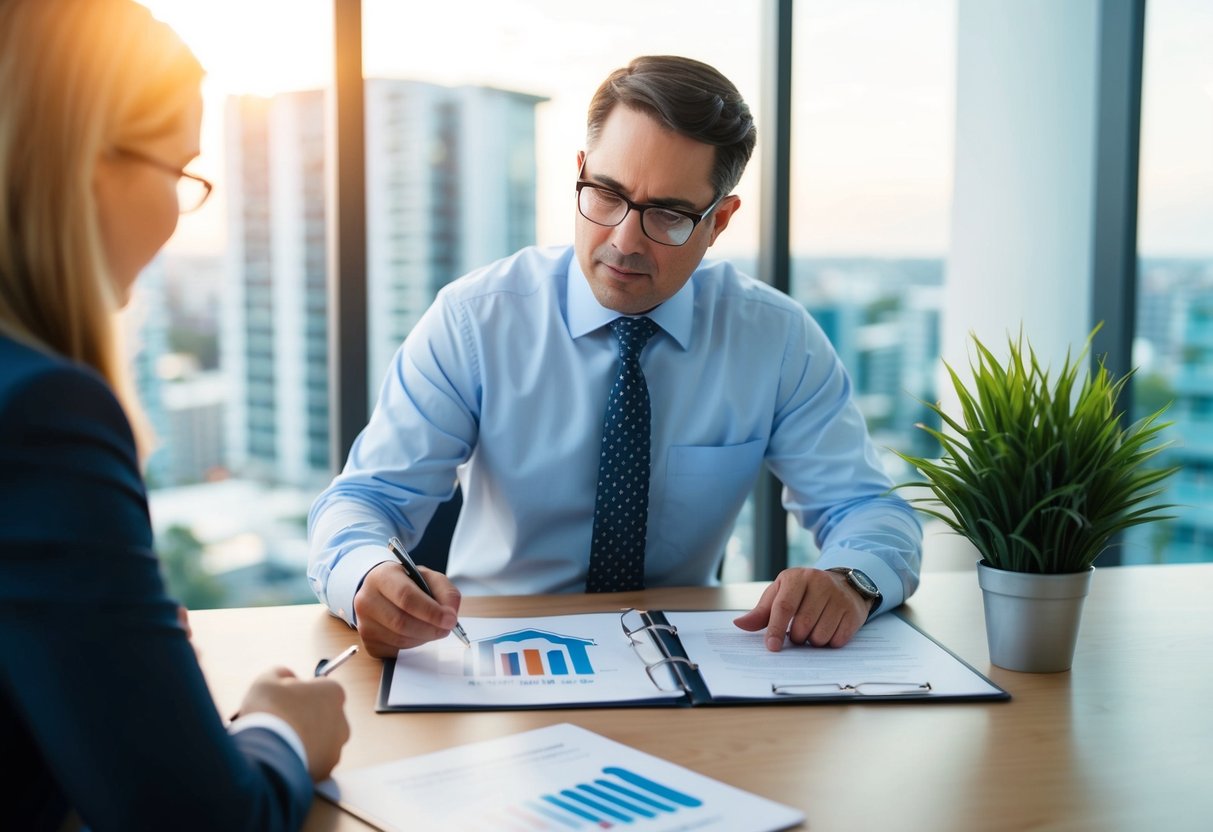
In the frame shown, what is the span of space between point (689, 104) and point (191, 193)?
0.97 m

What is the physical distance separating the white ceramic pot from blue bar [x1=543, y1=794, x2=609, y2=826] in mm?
621

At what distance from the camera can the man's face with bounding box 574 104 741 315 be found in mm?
1648

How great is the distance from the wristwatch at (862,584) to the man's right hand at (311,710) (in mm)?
716

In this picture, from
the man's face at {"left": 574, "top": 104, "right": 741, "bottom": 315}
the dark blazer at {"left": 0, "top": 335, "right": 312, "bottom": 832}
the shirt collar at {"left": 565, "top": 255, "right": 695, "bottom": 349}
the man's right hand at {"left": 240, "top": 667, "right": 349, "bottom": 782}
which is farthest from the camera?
the shirt collar at {"left": 565, "top": 255, "right": 695, "bottom": 349}

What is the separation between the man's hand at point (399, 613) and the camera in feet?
3.90

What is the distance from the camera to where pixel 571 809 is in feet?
2.76

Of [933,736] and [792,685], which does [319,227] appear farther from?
[933,736]

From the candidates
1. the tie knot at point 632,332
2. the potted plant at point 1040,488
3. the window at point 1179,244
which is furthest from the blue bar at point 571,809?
the window at point 1179,244

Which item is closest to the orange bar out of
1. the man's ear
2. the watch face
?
the watch face

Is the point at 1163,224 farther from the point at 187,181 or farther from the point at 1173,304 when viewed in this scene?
the point at 187,181

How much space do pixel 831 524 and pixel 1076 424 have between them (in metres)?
0.60

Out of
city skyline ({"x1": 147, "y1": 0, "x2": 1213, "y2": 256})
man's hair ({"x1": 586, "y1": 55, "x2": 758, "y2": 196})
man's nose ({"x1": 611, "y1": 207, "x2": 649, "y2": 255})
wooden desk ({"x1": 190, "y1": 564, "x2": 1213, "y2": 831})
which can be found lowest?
wooden desk ({"x1": 190, "y1": 564, "x2": 1213, "y2": 831})

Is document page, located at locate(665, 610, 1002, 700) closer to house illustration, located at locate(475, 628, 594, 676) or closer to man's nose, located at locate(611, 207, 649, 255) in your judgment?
house illustration, located at locate(475, 628, 594, 676)

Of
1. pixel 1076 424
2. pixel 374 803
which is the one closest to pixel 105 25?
pixel 374 803
